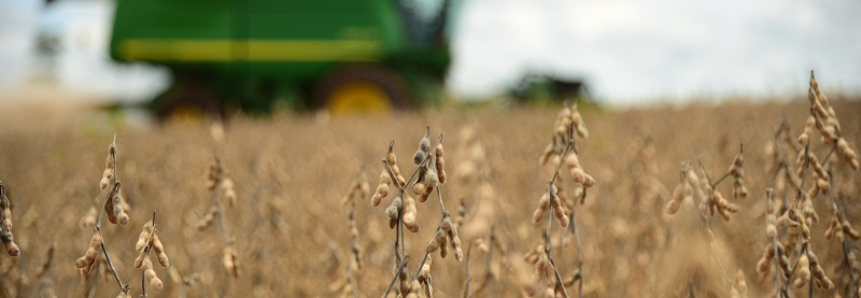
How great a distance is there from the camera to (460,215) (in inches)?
46.0

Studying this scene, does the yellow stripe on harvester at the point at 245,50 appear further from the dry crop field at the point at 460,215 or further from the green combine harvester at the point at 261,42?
the dry crop field at the point at 460,215

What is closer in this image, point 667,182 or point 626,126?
point 667,182

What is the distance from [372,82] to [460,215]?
27.9 feet

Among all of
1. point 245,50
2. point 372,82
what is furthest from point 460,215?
point 245,50

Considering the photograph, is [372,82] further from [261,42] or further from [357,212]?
[357,212]

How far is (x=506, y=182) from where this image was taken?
3.38m

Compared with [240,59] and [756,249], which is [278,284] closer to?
[756,249]

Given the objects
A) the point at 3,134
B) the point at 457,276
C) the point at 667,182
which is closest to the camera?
the point at 457,276

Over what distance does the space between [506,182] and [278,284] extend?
1605mm

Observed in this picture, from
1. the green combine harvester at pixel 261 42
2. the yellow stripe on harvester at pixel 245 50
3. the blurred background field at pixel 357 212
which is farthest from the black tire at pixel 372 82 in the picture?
the blurred background field at pixel 357 212

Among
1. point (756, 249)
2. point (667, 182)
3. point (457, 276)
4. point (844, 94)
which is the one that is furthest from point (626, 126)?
point (457, 276)

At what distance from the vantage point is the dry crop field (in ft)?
3.16

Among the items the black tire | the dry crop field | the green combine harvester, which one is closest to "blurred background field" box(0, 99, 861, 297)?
the dry crop field

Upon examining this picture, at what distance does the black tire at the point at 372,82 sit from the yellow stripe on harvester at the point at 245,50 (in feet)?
2.34
